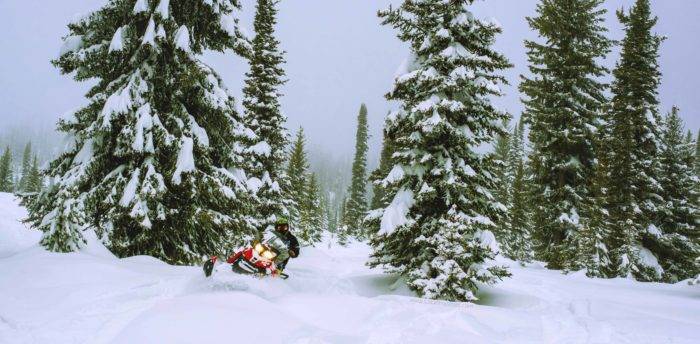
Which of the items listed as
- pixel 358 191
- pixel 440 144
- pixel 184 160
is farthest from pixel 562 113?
pixel 358 191

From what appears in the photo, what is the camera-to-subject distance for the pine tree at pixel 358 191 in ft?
176

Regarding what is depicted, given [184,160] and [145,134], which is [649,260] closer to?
[184,160]

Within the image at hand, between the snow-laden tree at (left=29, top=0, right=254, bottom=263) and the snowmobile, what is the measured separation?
9.11 feet

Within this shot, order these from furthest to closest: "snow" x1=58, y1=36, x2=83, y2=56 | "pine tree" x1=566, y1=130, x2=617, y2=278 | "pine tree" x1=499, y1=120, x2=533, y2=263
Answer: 1. "pine tree" x1=499, y1=120, x2=533, y2=263
2. "pine tree" x1=566, y1=130, x2=617, y2=278
3. "snow" x1=58, y1=36, x2=83, y2=56

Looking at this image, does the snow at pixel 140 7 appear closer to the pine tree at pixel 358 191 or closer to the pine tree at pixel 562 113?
the pine tree at pixel 562 113

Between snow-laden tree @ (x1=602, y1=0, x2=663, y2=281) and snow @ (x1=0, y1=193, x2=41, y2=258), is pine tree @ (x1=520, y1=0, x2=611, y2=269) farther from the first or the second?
snow @ (x1=0, y1=193, x2=41, y2=258)

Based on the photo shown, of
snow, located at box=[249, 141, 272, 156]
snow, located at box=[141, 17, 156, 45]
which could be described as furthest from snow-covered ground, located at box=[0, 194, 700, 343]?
snow, located at box=[249, 141, 272, 156]

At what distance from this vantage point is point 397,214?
12.0 m

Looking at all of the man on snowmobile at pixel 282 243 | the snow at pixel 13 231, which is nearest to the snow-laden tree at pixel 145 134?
the man on snowmobile at pixel 282 243

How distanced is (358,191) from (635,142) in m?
36.2

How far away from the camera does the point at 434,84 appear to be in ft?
41.1

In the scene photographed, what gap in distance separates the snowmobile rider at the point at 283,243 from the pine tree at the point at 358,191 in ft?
134

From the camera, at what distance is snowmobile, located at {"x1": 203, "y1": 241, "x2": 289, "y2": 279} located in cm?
939

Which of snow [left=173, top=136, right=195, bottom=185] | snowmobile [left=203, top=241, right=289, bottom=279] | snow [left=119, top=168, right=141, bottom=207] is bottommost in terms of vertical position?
snowmobile [left=203, top=241, right=289, bottom=279]
